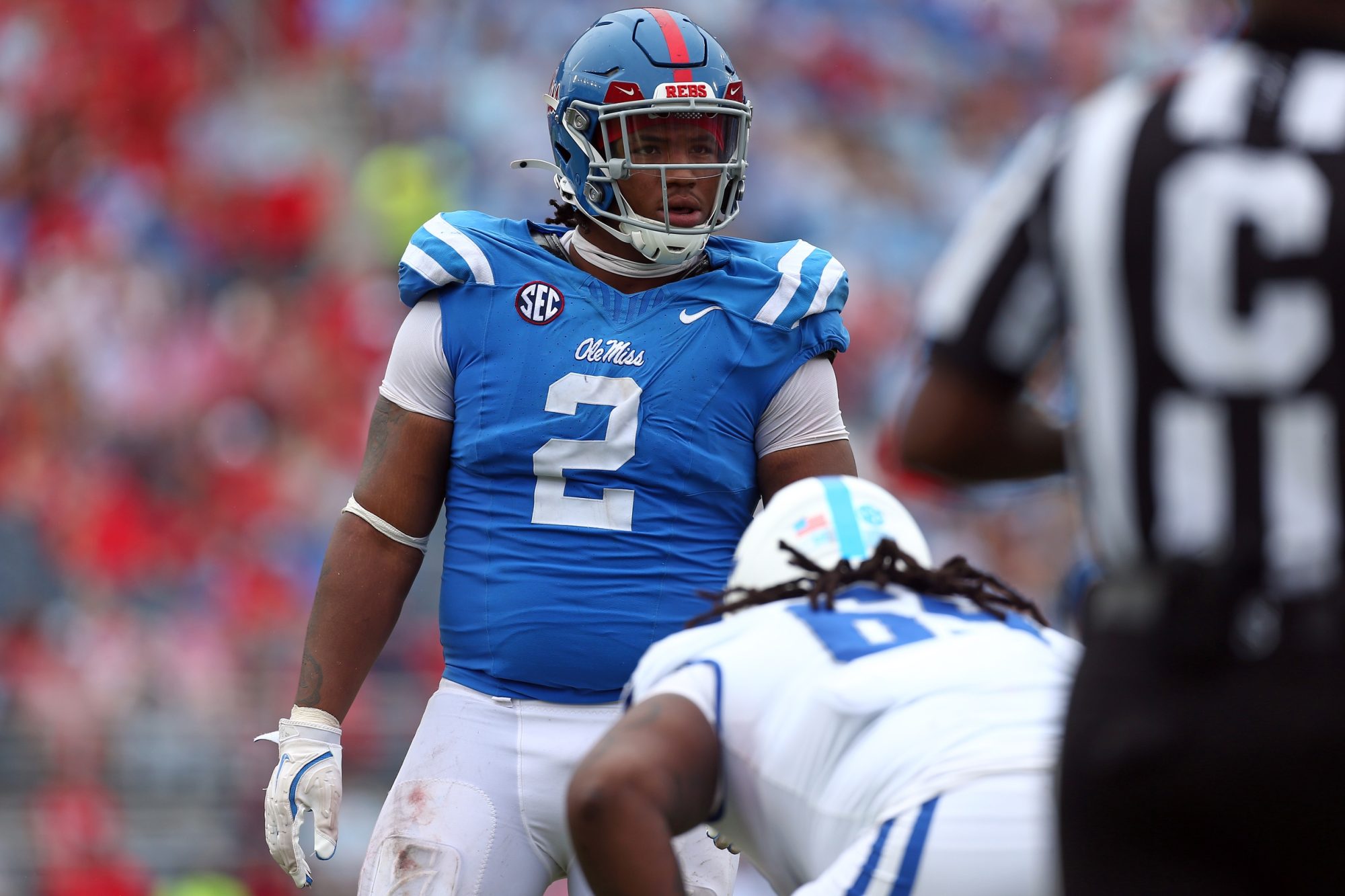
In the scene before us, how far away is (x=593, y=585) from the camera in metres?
3.27

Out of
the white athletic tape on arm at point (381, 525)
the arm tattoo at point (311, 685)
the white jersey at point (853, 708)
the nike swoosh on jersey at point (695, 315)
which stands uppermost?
the nike swoosh on jersey at point (695, 315)

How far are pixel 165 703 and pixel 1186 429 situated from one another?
6595 millimetres

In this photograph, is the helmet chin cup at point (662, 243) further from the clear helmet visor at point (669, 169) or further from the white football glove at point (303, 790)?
the white football glove at point (303, 790)

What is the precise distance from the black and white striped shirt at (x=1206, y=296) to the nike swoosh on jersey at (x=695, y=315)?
1.76 metres

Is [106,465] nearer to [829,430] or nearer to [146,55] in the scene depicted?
[146,55]

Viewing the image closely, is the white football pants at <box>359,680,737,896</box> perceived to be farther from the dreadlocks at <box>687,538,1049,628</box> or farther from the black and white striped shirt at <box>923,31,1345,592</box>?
the black and white striped shirt at <box>923,31,1345,592</box>

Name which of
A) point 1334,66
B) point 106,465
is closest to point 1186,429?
point 1334,66

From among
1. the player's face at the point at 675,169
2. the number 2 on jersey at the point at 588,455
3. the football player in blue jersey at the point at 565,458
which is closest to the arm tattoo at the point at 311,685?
the football player in blue jersey at the point at 565,458

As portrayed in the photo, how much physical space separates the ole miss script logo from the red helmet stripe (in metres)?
0.49

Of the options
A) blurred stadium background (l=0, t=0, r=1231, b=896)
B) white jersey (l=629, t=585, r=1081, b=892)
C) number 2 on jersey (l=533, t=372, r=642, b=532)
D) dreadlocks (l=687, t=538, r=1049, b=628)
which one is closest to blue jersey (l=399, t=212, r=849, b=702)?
number 2 on jersey (l=533, t=372, r=642, b=532)

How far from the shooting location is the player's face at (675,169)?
3412 millimetres

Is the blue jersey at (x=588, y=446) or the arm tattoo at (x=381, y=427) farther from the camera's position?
the arm tattoo at (x=381, y=427)

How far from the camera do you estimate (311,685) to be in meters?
3.38

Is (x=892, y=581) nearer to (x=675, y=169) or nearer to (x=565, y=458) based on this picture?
(x=565, y=458)
